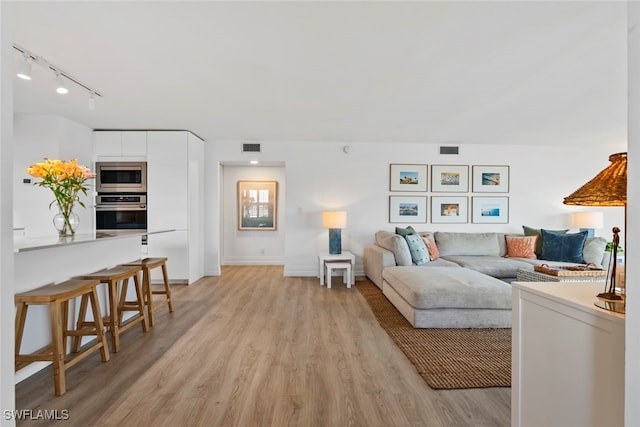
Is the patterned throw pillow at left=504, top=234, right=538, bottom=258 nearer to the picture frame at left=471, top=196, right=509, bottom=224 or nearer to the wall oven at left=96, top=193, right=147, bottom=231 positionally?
the picture frame at left=471, top=196, right=509, bottom=224

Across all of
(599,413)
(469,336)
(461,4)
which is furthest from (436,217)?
(599,413)

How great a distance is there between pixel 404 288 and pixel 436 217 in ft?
9.06

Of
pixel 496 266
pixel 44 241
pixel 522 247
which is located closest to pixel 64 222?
pixel 44 241

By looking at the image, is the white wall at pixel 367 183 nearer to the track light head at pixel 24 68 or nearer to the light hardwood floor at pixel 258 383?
the light hardwood floor at pixel 258 383

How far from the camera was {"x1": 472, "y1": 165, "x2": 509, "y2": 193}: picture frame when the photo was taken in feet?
18.5

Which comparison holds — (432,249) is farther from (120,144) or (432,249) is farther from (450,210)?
(120,144)

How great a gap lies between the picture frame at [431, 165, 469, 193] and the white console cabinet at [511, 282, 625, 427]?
4428mm

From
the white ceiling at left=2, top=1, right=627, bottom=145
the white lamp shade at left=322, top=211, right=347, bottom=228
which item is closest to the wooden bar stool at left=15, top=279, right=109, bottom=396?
the white ceiling at left=2, top=1, right=627, bottom=145

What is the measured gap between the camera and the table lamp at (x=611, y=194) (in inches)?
41.1

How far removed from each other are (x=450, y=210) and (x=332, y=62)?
407cm

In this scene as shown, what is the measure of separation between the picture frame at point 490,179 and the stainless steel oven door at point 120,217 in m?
5.82

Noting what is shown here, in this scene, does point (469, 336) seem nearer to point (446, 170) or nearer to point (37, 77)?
point (446, 170)

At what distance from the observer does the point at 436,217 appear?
5621 millimetres

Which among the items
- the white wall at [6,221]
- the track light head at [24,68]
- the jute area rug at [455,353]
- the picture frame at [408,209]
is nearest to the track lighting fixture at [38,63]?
the track light head at [24,68]
